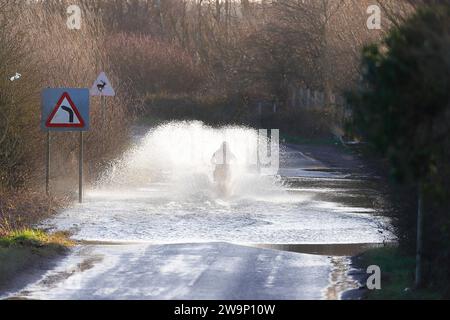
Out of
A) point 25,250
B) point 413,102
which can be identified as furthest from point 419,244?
point 25,250

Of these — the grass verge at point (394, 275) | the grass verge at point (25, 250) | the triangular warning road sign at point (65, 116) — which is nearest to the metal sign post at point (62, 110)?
the triangular warning road sign at point (65, 116)

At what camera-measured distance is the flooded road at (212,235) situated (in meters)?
12.6

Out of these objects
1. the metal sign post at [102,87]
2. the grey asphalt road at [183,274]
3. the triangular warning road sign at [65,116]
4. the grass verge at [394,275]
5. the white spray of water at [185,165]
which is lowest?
the grey asphalt road at [183,274]

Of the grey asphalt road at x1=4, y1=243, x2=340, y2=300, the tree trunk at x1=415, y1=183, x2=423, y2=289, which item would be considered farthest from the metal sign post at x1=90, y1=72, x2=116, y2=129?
the tree trunk at x1=415, y1=183, x2=423, y2=289

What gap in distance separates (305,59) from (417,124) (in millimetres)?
47336

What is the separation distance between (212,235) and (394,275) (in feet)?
16.4

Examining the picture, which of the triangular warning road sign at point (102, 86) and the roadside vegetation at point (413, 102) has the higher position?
the triangular warning road sign at point (102, 86)

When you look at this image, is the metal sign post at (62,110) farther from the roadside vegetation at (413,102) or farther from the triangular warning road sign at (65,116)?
the roadside vegetation at (413,102)

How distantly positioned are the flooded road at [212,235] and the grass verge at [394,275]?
1.10 ft

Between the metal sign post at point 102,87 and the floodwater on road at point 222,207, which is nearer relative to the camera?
the floodwater on road at point 222,207

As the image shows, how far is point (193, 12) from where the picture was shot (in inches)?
3287

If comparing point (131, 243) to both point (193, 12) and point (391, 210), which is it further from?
point (193, 12)

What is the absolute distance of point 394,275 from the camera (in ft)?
43.6
